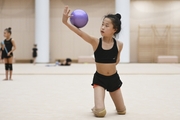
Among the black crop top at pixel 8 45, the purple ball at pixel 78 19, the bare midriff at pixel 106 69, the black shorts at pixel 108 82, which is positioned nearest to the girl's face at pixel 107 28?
the purple ball at pixel 78 19

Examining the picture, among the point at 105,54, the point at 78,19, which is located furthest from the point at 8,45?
the point at 105,54

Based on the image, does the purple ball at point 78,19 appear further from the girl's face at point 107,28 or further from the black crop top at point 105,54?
the black crop top at point 105,54

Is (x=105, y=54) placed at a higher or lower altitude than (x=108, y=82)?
higher

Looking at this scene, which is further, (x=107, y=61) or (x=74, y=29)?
(x=107, y=61)

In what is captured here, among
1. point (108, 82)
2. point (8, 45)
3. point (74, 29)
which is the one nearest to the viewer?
point (74, 29)

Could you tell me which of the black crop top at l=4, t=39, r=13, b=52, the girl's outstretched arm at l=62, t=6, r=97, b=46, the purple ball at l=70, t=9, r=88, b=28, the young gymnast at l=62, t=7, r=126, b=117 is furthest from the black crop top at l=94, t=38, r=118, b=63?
the black crop top at l=4, t=39, r=13, b=52

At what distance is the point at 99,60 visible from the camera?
493 centimetres

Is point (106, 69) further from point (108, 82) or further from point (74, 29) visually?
point (74, 29)

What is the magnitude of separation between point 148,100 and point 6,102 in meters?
2.89

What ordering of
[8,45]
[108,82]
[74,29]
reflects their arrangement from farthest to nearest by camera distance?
[8,45]
[108,82]
[74,29]

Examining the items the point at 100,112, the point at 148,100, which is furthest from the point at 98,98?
the point at 148,100

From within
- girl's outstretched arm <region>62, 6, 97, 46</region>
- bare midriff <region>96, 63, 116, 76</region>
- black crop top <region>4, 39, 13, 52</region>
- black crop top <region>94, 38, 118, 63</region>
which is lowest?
bare midriff <region>96, 63, 116, 76</region>

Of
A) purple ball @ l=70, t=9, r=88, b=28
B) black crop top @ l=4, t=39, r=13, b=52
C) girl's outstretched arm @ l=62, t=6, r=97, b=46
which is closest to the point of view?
girl's outstretched arm @ l=62, t=6, r=97, b=46

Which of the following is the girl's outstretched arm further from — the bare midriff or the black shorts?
the black shorts
